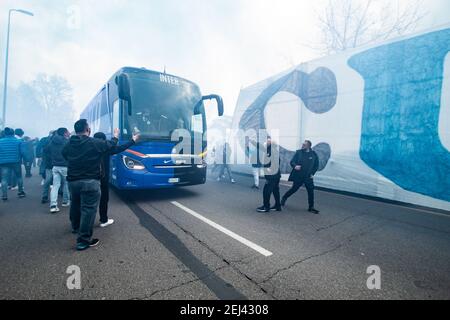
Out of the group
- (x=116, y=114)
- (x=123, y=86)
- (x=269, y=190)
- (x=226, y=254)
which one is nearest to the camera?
(x=226, y=254)

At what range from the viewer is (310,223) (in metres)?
4.93

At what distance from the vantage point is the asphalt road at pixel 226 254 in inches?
101

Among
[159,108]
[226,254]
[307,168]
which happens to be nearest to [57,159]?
[159,108]

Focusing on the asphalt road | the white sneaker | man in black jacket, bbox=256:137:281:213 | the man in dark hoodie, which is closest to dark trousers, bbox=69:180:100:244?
the asphalt road

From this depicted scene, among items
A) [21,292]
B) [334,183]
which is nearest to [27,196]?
[21,292]

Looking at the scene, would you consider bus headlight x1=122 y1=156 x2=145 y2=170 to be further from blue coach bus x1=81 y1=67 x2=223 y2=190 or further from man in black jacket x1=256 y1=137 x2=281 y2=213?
man in black jacket x1=256 y1=137 x2=281 y2=213

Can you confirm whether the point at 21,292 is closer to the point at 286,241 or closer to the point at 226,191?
the point at 286,241

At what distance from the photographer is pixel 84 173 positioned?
3.42m

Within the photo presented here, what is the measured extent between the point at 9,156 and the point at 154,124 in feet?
14.1

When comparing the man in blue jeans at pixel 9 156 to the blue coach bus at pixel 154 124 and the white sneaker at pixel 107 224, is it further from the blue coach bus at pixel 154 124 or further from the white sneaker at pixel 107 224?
the white sneaker at pixel 107 224

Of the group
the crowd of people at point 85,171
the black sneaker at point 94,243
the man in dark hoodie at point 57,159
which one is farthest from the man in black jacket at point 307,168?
the man in dark hoodie at point 57,159

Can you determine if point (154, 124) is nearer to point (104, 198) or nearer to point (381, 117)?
point (104, 198)

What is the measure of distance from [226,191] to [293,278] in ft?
17.7

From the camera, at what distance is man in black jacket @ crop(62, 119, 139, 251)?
11.2ft
